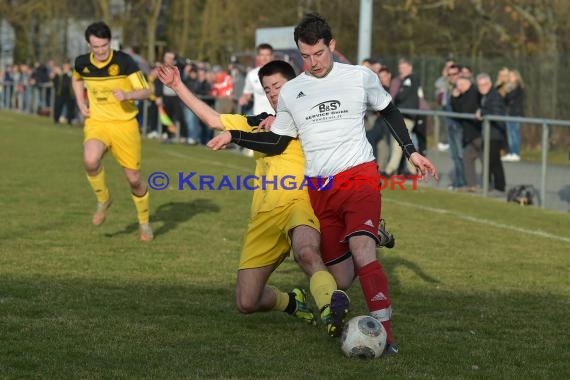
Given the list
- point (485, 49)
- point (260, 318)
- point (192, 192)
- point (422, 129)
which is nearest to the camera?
point (260, 318)

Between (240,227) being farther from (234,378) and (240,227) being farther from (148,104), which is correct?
(148,104)

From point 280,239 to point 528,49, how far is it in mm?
28208

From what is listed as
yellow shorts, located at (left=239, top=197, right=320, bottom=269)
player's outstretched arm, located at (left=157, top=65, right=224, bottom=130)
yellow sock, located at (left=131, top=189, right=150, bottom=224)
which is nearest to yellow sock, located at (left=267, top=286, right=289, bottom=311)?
yellow shorts, located at (left=239, top=197, right=320, bottom=269)

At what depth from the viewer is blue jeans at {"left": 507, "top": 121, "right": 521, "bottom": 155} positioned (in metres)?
18.9

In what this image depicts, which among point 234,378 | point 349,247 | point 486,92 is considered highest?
point 486,92

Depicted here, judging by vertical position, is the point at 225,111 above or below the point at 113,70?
above

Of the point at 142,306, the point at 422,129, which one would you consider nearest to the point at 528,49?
the point at 422,129

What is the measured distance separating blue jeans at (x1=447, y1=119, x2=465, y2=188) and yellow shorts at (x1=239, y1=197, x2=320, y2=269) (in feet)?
38.6

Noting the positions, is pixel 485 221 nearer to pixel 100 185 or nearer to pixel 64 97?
pixel 100 185

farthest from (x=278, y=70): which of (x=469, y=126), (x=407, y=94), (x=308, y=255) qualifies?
(x=407, y=94)

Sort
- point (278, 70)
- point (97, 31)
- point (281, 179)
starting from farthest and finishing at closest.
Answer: point (97, 31)
point (278, 70)
point (281, 179)

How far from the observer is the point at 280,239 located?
299 inches

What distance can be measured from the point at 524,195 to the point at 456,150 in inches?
83.3

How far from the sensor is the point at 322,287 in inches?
281
